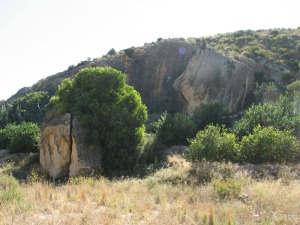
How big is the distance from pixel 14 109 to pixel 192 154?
119 ft

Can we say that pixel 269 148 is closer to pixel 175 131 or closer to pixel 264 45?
pixel 175 131

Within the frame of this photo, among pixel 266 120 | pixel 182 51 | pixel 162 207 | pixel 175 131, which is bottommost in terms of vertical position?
pixel 175 131

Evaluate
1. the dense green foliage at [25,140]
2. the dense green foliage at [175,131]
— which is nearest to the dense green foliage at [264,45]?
the dense green foliage at [175,131]

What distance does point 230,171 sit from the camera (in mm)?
12938

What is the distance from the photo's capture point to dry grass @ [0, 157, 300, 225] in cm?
688

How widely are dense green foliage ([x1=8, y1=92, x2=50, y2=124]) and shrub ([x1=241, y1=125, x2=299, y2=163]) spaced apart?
33.2 m

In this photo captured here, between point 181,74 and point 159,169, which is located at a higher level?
point 181,74

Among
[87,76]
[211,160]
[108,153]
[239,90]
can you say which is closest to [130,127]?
[108,153]

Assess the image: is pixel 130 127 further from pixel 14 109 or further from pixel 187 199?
pixel 14 109

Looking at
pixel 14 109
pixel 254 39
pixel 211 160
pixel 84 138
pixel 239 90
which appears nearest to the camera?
pixel 211 160

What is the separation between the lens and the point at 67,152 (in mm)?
18734

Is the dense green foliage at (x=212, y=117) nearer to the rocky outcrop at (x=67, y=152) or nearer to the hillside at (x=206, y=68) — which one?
the hillside at (x=206, y=68)

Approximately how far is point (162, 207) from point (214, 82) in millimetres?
27373

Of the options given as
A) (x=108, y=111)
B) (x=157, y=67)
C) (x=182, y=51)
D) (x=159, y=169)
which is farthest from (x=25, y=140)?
(x=182, y=51)
